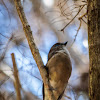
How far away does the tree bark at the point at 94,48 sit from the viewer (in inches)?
25.0

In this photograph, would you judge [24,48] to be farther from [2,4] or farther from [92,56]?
[92,56]

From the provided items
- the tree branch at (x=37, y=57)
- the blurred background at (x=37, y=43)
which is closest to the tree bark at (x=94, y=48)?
the tree branch at (x=37, y=57)

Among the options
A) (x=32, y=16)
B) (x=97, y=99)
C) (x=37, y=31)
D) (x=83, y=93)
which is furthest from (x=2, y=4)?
(x=97, y=99)

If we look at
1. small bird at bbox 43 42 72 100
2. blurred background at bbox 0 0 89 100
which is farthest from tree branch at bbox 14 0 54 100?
blurred background at bbox 0 0 89 100

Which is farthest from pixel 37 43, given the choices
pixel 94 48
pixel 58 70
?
pixel 94 48

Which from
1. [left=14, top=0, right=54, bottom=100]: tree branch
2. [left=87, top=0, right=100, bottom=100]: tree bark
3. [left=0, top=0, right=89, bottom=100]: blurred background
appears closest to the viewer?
[left=87, top=0, right=100, bottom=100]: tree bark

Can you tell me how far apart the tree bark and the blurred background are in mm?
742

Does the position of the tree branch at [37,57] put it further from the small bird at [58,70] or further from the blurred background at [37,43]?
the blurred background at [37,43]

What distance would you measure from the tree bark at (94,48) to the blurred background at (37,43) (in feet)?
2.44

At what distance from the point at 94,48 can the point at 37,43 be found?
1067mm

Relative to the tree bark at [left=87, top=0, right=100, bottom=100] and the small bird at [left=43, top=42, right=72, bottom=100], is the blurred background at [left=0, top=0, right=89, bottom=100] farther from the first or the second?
the tree bark at [left=87, top=0, right=100, bottom=100]

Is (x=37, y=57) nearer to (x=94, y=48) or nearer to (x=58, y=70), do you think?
(x=58, y=70)

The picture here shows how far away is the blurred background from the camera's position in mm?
1521

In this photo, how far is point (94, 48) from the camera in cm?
65
